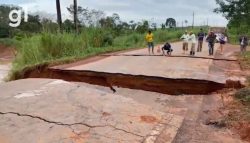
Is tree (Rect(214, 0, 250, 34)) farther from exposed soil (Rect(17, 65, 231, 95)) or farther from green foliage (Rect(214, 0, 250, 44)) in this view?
exposed soil (Rect(17, 65, 231, 95))

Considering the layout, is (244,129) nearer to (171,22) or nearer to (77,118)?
(77,118)

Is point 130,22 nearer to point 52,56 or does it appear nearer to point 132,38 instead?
point 132,38

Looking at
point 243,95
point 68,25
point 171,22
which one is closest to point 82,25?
point 68,25

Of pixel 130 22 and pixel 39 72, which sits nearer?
pixel 39 72

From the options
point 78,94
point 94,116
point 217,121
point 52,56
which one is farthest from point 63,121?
point 52,56

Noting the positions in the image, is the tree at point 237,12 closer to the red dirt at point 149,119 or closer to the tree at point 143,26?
the red dirt at point 149,119

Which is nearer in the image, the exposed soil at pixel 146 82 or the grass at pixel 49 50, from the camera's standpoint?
the exposed soil at pixel 146 82

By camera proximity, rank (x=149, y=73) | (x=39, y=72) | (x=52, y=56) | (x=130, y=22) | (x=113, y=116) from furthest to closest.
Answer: (x=130, y=22) < (x=52, y=56) < (x=39, y=72) < (x=149, y=73) < (x=113, y=116)

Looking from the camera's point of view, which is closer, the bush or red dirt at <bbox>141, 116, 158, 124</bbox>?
red dirt at <bbox>141, 116, 158, 124</bbox>

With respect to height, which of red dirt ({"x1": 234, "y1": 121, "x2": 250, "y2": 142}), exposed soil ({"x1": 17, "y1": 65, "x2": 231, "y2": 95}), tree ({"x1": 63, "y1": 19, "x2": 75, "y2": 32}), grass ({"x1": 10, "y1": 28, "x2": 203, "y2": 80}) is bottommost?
red dirt ({"x1": 234, "y1": 121, "x2": 250, "y2": 142})

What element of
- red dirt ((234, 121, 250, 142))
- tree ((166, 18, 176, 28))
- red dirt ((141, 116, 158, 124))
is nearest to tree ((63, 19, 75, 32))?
red dirt ((141, 116, 158, 124))

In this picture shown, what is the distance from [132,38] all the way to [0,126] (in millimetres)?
23745

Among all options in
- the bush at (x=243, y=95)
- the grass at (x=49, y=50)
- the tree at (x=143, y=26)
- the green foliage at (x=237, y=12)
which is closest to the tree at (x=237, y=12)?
the green foliage at (x=237, y=12)

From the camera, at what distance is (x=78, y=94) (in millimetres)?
6105
